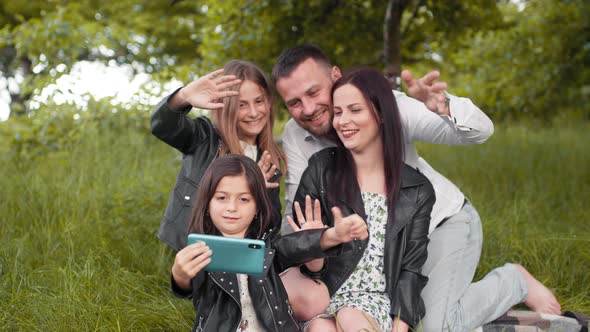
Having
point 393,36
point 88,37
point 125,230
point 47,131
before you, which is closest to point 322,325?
point 125,230

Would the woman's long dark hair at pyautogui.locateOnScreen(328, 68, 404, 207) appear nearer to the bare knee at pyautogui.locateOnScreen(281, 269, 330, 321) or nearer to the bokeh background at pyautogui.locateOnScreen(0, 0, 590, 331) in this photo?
the bare knee at pyautogui.locateOnScreen(281, 269, 330, 321)

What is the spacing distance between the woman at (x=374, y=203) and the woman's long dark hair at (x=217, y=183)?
0.45 meters

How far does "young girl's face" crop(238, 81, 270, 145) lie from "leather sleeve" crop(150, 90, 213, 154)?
0.58ft

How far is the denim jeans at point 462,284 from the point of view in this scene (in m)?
3.21

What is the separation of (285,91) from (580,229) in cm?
249


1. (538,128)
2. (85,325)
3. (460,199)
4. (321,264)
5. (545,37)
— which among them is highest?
(545,37)

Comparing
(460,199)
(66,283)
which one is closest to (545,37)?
(460,199)

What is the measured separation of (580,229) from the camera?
14.8 ft

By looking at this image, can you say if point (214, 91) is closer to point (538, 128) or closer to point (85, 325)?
point (85, 325)

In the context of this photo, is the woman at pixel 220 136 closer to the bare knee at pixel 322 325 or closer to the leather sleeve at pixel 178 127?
the leather sleeve at pixel 178 127

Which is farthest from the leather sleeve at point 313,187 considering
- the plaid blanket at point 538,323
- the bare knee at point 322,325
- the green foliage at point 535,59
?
the green foliage at point 535,59

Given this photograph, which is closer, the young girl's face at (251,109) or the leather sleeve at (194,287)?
the leather sleeve at (194,287)

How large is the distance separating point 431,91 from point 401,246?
747 millimetres

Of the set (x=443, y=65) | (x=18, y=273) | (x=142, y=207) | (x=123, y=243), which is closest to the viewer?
(x=18, y=273)
